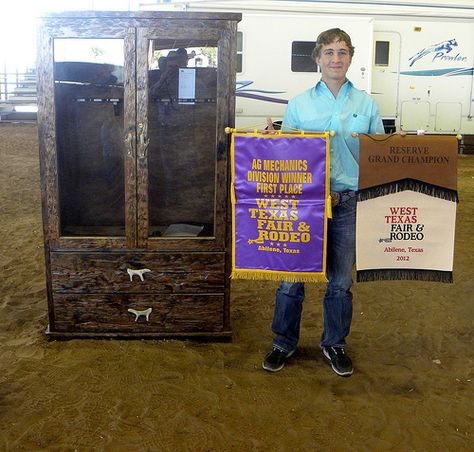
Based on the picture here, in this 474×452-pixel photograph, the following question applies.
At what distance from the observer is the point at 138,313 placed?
3605 millimetres

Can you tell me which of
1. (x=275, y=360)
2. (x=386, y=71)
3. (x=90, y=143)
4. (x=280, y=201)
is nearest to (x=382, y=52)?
(x=386, y=71)

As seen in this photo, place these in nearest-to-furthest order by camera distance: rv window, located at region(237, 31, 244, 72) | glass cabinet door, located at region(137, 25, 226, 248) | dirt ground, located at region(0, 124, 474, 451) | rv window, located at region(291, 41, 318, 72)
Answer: dirt ground, located at region(0, 124, 474, 451) < glass cabinet door, located at region(137, 25, 226, 248) < rv window, located at region(237, 31, 244, 72) < rv window, located at region(291, 41, 318, 72)

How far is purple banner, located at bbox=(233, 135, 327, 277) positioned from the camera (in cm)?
308

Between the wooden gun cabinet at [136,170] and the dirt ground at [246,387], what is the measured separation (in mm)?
255

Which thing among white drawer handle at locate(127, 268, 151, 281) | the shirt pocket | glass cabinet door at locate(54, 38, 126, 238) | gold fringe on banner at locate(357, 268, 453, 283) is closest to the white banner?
gold fringe on banner at locate(357, 268, 453, 283)

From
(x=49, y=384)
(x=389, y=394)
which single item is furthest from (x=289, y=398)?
(x=49, y=384)

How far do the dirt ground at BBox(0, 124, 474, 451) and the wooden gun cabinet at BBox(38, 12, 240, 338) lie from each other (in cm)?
25

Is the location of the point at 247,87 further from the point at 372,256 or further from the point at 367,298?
the point at 372,256

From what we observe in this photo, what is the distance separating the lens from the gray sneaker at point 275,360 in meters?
3.27

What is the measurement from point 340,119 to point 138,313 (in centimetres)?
162

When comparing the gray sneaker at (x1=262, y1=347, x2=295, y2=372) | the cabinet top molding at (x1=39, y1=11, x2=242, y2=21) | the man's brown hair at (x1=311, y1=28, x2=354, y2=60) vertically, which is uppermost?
the cabinet top molding at (x1=39, y1=11, x2=242, y2=21)

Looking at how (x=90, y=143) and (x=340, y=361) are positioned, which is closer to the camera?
(x=340, y=361)

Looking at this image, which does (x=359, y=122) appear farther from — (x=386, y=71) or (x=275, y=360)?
(x=386, y=71)

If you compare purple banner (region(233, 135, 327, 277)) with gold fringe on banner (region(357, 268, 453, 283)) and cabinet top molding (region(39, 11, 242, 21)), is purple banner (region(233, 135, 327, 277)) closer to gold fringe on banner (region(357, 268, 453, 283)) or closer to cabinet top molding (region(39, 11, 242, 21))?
gold fringe on banner (region(357, 268, 453, 283))
